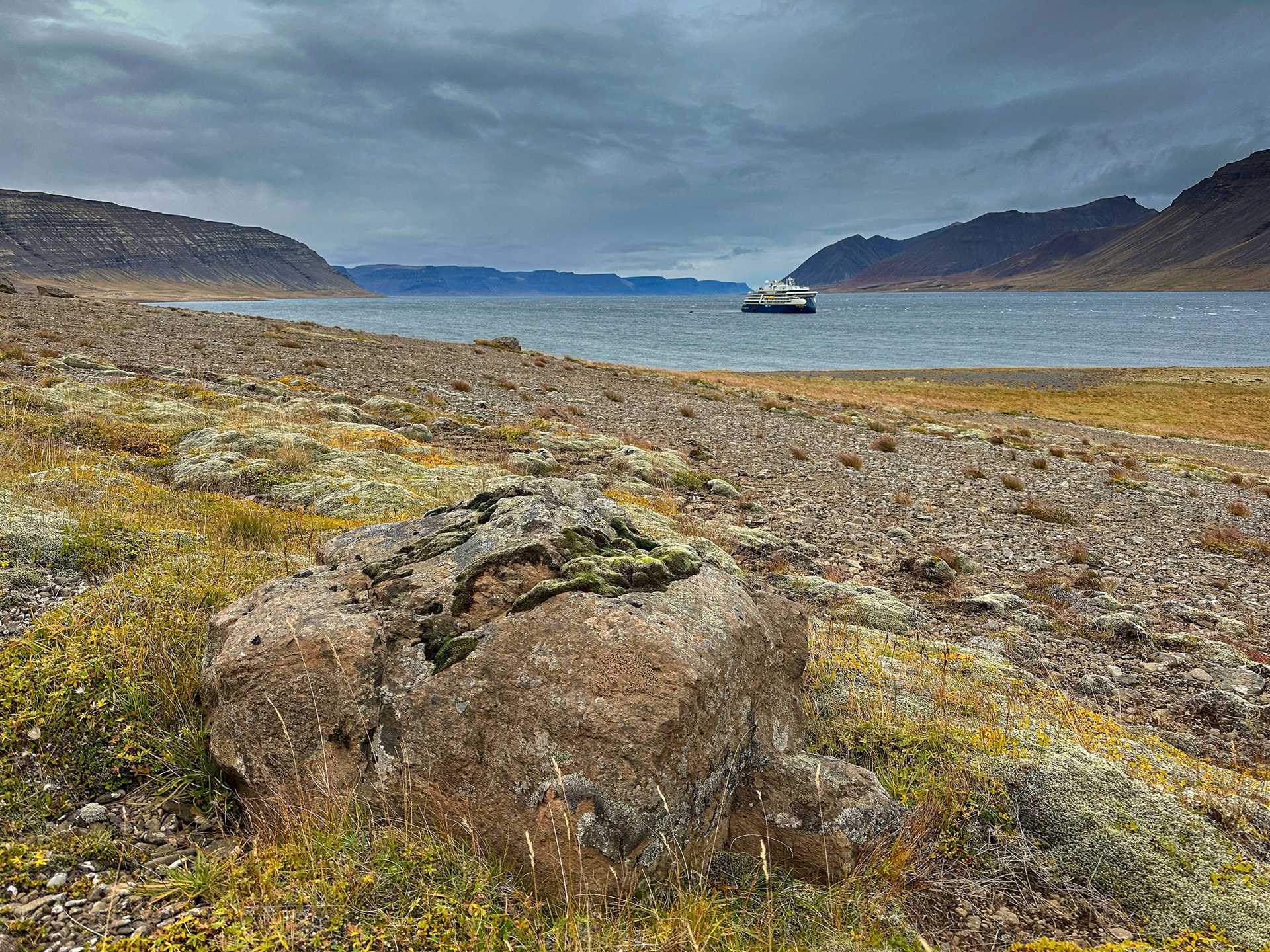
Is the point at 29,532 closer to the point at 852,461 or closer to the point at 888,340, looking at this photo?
the point at 852,461

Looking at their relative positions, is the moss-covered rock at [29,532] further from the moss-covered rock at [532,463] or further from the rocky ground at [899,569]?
the moss-covered rock at [532,463]

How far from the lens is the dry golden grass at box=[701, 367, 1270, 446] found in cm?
4766

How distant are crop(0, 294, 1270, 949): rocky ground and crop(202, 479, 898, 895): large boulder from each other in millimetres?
668

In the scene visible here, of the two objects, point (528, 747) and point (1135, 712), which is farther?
point (1135, 712)

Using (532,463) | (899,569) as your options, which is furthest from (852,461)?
(532,463)

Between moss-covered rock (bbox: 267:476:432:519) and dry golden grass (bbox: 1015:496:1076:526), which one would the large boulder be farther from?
dry golden grass (bbox: 1015:496:1076:526)

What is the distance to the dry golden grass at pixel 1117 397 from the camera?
1876 inches

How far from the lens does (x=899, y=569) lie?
13.1 m

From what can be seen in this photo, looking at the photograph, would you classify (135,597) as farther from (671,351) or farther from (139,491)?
(671,351)

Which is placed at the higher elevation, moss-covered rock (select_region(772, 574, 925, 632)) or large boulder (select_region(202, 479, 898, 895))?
large boulder (select_region(202, 479, 898, 895))

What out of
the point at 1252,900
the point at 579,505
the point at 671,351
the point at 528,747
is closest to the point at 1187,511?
the point at 1252,900

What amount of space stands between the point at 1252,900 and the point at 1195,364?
109 meters

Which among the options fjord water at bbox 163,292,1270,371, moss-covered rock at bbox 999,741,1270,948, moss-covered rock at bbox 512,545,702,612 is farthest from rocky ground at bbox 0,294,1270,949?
fjord water at bbox 163,292,1270,371

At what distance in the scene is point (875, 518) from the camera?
16750 mm
